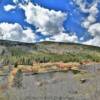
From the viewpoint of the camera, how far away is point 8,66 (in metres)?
11.0

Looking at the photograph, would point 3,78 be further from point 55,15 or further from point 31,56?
point 55,15

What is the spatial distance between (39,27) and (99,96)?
2.09 metres

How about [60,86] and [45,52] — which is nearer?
[60,86]

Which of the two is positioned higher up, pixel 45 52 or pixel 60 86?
pixel 45 52

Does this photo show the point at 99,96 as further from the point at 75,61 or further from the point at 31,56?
the point at 31,56

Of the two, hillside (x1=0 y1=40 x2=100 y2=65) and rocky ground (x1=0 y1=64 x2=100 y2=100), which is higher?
hillside (x1=0 y1=40 x2=100 y2=65)

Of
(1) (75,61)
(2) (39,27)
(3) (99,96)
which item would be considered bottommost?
(3) (99,96)

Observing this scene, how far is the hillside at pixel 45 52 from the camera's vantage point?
11.0 m

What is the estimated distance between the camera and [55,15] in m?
11.4

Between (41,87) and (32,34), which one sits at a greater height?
(32,34)

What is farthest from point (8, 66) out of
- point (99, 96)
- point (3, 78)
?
point (99, 96)

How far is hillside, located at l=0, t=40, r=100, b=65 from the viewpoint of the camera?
11.0m

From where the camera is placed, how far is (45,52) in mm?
11148

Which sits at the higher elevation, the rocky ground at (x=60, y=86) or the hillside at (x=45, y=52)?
the hillside at (x=45, y=52)
